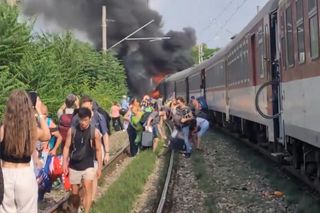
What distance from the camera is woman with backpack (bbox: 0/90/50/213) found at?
5.80 metres

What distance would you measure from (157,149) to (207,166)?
4.23 metres

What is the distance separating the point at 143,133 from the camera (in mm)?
18516

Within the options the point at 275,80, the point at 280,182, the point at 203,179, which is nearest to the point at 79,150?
the point at 275,80

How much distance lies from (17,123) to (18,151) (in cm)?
25

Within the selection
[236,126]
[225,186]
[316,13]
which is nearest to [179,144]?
[236,126]

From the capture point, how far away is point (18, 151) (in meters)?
5.84

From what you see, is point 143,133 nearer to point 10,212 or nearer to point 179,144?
point 179,144

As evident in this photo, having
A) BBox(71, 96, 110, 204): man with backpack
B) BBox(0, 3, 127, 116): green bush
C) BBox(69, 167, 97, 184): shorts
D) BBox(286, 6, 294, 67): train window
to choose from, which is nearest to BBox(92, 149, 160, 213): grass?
BBox(71, 96, 110, 204): man with backpack

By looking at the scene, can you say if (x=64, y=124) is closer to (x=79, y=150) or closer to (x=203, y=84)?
(x=79, y=150)

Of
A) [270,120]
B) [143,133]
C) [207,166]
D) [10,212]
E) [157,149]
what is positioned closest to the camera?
[10,212]

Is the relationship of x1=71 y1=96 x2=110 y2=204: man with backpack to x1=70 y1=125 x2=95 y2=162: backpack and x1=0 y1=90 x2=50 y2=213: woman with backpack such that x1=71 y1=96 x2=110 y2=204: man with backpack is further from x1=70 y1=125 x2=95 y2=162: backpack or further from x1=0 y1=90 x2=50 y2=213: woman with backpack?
x1=0 y1=90 x2=50 y2=213: woman with backpack

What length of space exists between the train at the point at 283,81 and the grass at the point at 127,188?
2.62 m

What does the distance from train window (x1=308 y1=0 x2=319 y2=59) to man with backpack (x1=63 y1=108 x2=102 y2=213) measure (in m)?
2.94

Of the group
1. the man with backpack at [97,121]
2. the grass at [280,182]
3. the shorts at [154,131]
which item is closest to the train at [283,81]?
the grass at [280,182]
